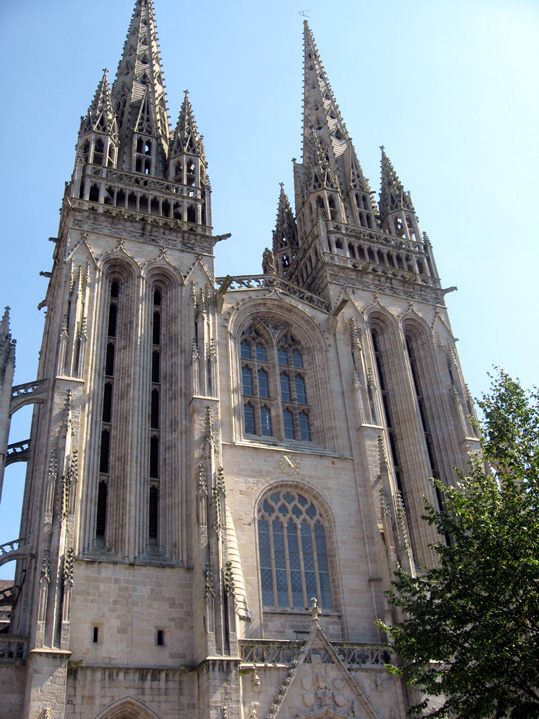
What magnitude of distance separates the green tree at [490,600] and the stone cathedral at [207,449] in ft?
15.4

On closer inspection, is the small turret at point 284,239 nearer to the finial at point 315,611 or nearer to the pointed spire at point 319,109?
the pointed spire at point 319,109

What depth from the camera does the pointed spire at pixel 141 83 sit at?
3353 cm

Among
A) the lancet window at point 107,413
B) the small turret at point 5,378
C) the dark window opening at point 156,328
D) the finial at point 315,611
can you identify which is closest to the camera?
the finial at point 315,611

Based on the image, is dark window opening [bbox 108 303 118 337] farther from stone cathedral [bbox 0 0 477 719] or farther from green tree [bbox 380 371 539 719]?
green tree [bbox 380 371 539 719]

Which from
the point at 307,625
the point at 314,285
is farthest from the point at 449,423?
the point at 307,625

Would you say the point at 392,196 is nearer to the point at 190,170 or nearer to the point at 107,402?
the point at 190,170

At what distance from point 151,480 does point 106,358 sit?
463 cm

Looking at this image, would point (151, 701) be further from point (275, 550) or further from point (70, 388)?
point (70, 388)

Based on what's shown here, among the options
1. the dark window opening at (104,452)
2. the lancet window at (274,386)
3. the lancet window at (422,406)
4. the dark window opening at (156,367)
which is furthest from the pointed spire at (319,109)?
the dark window opening at (104,452)

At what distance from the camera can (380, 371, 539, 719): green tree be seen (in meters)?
15.0

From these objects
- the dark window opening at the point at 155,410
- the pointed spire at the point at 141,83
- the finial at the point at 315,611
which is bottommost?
the finial at the point at 315,611

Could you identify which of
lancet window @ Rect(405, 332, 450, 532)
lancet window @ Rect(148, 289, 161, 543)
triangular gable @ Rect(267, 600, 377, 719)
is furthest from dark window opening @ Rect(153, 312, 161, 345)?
triangular gable @ Rect(267, 600, 377, 719)

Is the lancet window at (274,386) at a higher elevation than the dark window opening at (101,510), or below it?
higher

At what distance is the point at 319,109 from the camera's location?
40656 mm
